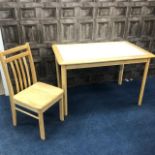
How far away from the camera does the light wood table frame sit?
2.01 meters

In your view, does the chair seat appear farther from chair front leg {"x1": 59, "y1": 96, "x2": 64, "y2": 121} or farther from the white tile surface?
the white tile surface

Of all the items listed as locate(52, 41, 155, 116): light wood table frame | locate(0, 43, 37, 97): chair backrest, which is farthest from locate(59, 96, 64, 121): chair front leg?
locate(0, 43, 37, 97): chair backrest

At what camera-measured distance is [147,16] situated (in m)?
2.73

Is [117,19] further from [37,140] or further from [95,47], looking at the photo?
[37,140]

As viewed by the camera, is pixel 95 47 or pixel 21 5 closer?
pixel 21 5

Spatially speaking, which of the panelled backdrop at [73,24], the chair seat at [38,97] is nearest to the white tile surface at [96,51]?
the panelled backdrop at [73,24]

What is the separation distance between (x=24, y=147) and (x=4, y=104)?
0.81 m

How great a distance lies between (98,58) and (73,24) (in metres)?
0.65

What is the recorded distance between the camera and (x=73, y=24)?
247 centimetres

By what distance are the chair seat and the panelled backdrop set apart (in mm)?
618

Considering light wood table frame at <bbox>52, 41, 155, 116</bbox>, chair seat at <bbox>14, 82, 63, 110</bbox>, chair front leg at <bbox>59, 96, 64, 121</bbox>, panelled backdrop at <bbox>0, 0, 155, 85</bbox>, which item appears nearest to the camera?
chair seat at <bbox>14, 82, 63, 110</bbox>

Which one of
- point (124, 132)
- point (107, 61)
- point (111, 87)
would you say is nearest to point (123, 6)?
point (107, 61)

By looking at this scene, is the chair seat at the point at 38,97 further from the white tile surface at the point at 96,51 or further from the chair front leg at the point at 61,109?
the white tile surface at the point at 96,51

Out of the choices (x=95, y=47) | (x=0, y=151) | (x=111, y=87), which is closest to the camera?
(x=0, y=151)
